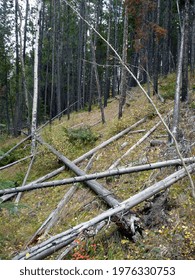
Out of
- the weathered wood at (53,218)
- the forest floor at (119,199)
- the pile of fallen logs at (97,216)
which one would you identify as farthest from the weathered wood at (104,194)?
the weathered wood at (53,218)

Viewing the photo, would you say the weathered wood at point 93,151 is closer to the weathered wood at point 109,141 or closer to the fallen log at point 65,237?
the weathered wood at point 109,141

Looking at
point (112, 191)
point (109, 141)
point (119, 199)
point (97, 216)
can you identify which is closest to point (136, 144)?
point (109, 141)

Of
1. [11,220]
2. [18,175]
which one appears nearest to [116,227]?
[11,220]

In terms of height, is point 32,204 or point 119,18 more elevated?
point 119,18

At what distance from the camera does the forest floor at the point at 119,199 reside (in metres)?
5.27

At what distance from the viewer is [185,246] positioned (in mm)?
5004

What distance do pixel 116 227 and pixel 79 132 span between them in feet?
26.2

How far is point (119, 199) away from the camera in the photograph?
6859 mm

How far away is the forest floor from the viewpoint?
5.27m

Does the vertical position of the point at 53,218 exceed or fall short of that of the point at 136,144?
it falls short

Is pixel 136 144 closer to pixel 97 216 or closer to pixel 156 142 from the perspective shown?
pixel 156 142

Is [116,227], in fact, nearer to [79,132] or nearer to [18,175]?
[18,175]

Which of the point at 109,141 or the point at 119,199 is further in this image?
the point at 109,141
